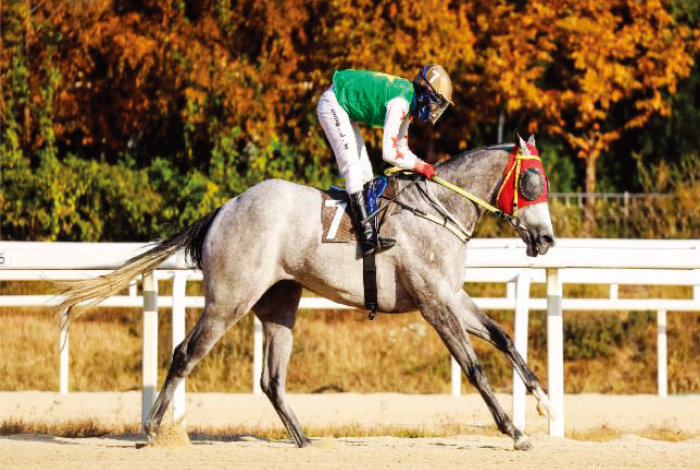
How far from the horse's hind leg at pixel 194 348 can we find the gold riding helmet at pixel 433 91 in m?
1.32

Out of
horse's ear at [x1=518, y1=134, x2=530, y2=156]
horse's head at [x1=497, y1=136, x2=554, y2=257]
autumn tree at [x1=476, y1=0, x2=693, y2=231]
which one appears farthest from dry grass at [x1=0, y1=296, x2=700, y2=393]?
horse's ear at [x1=518, y1=134, x2=530, y2=156]

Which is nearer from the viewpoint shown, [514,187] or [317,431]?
[514,187]

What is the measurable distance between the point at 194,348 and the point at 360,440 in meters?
1.08

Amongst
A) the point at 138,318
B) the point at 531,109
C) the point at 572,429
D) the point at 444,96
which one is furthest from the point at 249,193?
the point at 531,109

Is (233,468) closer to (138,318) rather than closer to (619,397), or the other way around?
(619,397)

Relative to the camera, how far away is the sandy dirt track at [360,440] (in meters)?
5.66

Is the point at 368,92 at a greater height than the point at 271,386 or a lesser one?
greater

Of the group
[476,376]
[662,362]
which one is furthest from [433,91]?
[662,362]

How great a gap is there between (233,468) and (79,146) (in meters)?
9.26

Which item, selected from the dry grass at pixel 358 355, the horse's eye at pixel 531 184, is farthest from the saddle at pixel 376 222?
the dry grass at pixel 358 355

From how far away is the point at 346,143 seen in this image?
20.8 ft

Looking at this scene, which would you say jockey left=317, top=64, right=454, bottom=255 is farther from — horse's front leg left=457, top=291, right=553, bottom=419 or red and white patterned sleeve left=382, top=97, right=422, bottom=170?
horse's front leg left=457, top=291, right=553, bottom=419

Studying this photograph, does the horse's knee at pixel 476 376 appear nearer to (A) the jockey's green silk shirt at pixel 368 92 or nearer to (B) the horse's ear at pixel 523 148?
(B) the horse's ear at pixel 523 148

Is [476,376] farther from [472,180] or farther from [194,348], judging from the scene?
[194,348]
